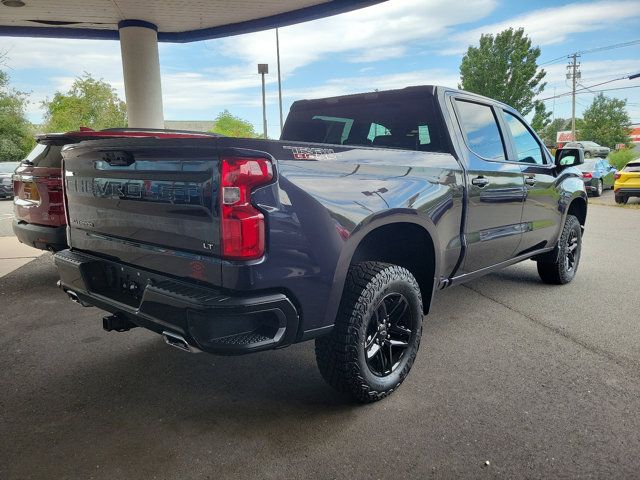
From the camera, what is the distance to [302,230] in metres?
2.21

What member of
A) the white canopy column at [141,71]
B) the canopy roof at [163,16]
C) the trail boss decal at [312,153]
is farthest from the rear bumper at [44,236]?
the white canopy column at [141,71]

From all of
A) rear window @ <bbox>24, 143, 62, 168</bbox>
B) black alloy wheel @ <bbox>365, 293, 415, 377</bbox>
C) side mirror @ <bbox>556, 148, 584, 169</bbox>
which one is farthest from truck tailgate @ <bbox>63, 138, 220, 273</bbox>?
side mirror @ <bbox>556, 148, 584, 169</bbox>

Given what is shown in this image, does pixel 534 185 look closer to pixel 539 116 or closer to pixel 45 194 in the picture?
pixel 45 194

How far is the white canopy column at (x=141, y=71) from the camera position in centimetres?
1198

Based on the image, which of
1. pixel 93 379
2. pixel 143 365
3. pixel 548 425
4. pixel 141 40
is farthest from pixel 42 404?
pixel 141 40

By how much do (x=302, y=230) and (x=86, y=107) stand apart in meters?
51.3

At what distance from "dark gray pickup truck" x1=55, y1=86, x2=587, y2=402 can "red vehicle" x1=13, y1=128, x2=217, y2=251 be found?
1933 millimetres

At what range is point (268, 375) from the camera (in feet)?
10.4

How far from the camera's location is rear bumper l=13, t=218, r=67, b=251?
473cm

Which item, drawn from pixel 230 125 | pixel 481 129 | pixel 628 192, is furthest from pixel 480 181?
pixel 230 125

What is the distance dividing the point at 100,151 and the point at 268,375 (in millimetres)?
1738

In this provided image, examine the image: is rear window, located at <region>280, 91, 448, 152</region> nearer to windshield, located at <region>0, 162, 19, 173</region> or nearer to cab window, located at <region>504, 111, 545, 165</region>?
cab window, located at <region>504, 111, 545, 165</region>

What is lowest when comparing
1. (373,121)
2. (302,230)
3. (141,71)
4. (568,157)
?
(302,230)

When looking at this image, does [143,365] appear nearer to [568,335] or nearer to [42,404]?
[42,404]
